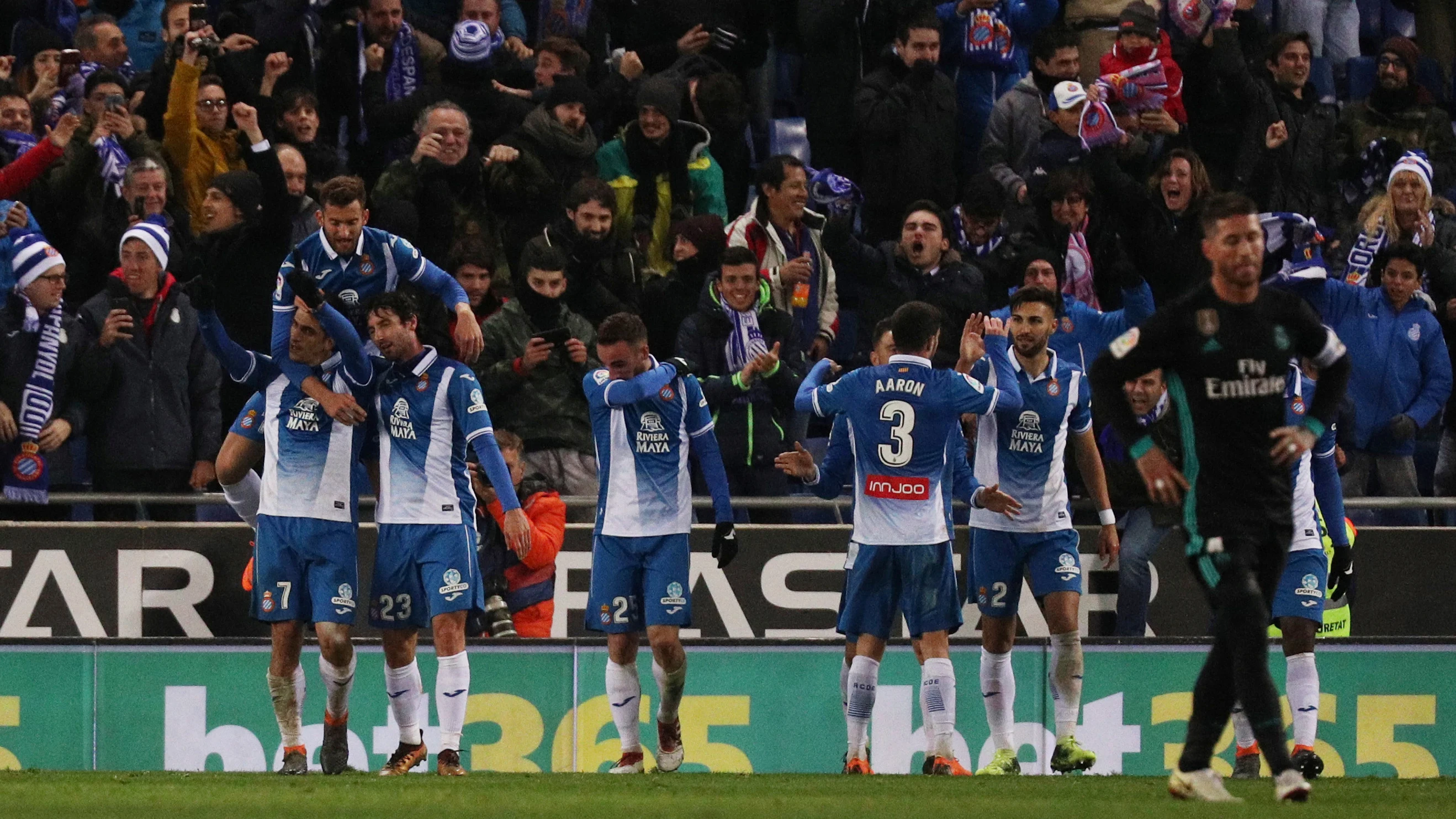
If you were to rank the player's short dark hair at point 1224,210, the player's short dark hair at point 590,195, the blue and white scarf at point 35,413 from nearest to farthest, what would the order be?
the player's short dark hair at point 1224,210, the blue and white scarf at point 35,413, the player's short dark hair at point 590,195

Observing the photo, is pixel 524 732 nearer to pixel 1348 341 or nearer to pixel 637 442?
pixel 637 442

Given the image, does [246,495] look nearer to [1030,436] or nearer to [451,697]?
[451,697]

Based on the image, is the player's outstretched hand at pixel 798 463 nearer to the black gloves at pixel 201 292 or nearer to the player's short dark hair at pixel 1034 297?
the player's short dark hair at pixel 1034 297

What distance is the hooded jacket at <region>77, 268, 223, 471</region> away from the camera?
12461 mm

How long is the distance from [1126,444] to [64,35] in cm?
970

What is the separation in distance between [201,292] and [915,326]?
354 cm

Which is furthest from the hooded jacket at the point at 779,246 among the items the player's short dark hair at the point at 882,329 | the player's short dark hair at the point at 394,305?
the player's short dark hair at the point at 394,305

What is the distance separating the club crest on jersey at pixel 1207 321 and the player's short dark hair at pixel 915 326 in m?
3.09

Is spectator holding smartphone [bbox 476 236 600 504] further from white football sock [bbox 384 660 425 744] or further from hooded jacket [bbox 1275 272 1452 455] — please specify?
hooded jacket [bbox 1275 272 1452 455]

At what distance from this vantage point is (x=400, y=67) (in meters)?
14.5

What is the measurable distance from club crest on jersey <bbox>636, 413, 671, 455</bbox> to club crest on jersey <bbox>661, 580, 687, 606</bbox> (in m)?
0.68

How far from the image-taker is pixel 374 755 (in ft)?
41.2

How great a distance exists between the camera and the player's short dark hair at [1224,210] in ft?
25.2

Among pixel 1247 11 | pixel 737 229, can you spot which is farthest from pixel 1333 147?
pixel 737 229
